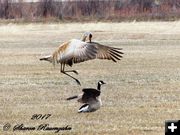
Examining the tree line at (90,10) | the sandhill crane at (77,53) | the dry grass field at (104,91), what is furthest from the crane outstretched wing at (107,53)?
the tree line at (90,10)

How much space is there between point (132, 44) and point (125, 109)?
19.1m

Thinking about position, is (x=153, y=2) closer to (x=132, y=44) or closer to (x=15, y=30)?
(x=15, y=30)

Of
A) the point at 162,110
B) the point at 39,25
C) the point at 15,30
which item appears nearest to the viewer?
the point at 162,110

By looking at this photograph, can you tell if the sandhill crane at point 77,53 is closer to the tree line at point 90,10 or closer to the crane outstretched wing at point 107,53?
the crane outstretched wing at point 107,53

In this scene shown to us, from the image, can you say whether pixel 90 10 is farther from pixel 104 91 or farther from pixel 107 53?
pixel 107 53

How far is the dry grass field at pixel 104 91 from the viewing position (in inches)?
416

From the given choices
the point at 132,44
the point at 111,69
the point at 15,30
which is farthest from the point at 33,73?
the point at 15,30

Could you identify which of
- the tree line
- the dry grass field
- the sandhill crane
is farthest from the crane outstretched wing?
the tree line

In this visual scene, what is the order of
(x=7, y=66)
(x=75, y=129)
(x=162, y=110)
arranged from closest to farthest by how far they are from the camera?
(x=75, y=129), (x=162, y=110), (x=7, y=66)

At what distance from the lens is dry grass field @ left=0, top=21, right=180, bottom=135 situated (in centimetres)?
1057

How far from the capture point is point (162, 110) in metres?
11.8

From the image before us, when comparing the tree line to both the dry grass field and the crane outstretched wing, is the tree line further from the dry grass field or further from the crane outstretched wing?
the crane outstretched wing

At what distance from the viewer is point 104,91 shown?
14383 millimetres

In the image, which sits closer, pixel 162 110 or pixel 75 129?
pixel 75 129
